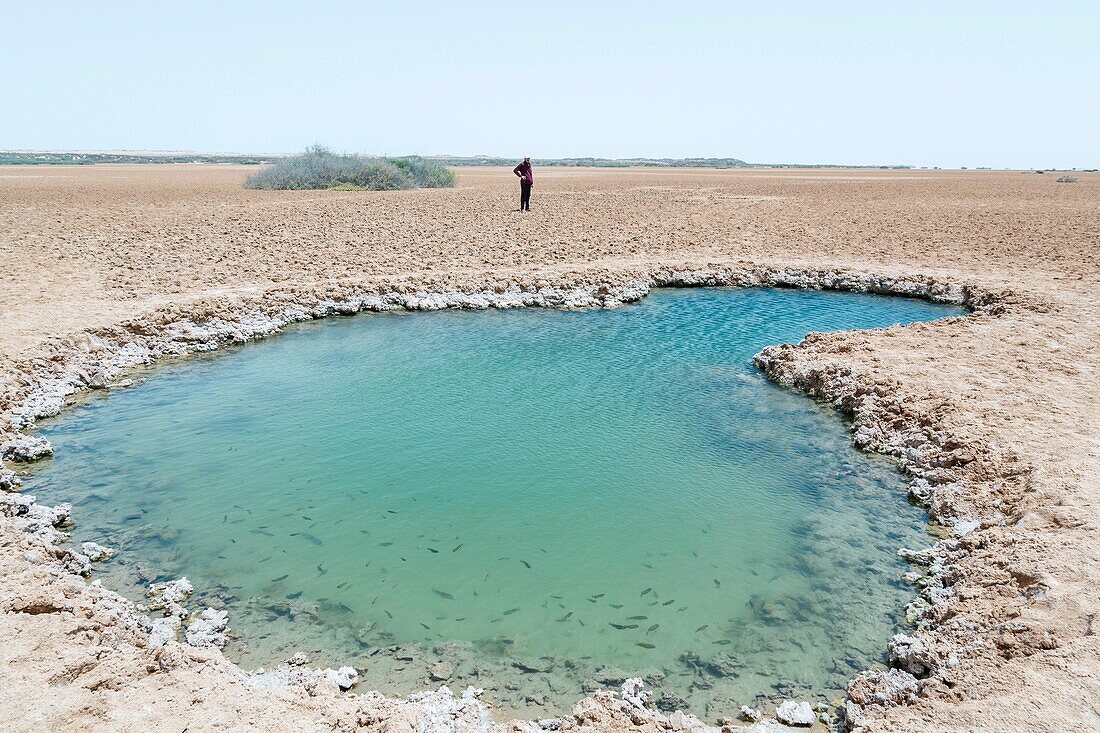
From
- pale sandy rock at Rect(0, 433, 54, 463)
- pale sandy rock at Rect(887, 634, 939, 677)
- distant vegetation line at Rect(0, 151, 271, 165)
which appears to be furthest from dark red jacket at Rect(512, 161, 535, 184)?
distant vegetation line at Rect(0, 151, 271, 165)

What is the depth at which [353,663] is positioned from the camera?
4934 millimetres

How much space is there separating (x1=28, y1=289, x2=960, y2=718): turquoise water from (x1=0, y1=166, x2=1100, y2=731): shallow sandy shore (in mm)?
542

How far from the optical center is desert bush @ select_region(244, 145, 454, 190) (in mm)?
37906

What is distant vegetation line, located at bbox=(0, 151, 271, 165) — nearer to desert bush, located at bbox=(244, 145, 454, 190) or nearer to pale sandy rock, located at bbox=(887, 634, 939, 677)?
desert bush, located at bbox=(244, 145, 454, 190)

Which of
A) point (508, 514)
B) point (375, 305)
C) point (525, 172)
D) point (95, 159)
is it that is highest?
point (95, 159)

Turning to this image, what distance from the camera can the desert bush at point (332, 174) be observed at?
37906 millimetres

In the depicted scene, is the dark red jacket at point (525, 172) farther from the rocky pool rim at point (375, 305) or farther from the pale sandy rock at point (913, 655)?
the pale sandy rock at point (913, 655)

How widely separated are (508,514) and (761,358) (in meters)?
6.01

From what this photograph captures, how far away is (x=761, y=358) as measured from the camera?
36.8 feet

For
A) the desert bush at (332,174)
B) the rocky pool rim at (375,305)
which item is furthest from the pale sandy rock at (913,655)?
the desert bush at (332,174)

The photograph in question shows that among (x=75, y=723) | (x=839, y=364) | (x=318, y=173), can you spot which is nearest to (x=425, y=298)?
(x=839, y=364)

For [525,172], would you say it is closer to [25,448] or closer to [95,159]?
[25,448]

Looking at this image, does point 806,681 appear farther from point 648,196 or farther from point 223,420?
point 648,196

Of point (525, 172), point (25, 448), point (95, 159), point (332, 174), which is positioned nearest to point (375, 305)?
point (25, 448)
